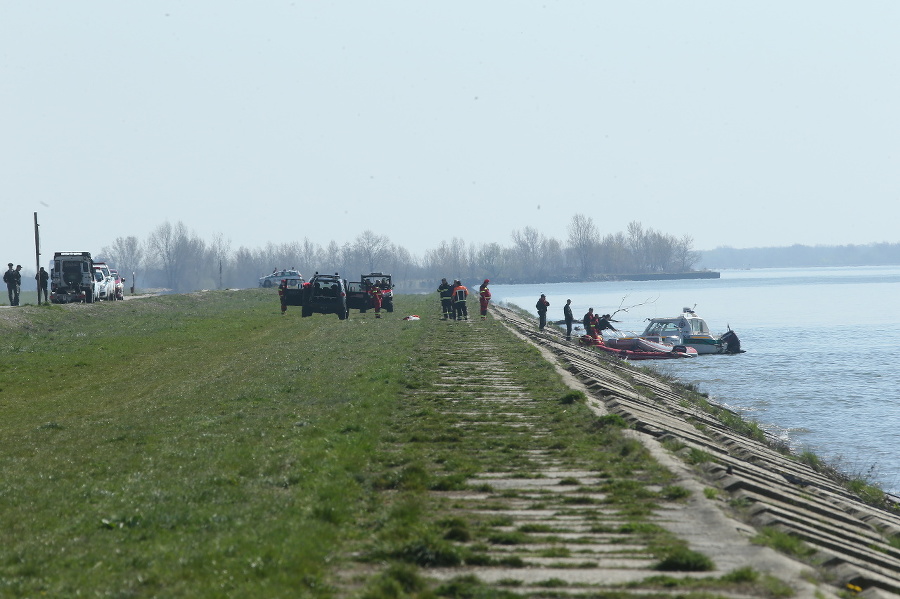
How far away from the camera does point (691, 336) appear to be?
59.3 m

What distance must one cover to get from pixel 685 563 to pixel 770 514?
2766 mm

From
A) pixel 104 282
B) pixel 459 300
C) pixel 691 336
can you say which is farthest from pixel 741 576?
pixel 104 282

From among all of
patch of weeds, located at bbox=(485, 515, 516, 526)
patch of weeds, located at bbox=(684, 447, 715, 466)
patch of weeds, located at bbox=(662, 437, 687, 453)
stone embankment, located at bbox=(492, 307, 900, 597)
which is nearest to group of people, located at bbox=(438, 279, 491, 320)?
stone embankment, located at bbox=(492, 307, 900, 597)

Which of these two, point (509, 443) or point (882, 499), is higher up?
point (509, 443)

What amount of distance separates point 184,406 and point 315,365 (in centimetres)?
699

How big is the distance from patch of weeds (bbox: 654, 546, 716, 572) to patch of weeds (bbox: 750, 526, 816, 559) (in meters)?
0.96

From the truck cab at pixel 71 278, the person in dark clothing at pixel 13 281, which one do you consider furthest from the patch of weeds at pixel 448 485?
the truck cab at pixel 71 278

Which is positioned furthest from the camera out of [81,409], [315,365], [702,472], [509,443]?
[315,365]

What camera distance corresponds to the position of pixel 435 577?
26.0 feet

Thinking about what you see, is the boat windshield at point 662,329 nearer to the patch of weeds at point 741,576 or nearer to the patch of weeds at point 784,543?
the patch of weeds at point 784,543

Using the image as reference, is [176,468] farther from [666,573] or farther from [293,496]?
[666,573]

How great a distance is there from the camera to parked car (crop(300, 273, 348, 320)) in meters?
48.8

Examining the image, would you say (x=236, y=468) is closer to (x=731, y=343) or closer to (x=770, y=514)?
(x=770, y=514)

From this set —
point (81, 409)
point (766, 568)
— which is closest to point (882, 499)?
point (766, 568)
